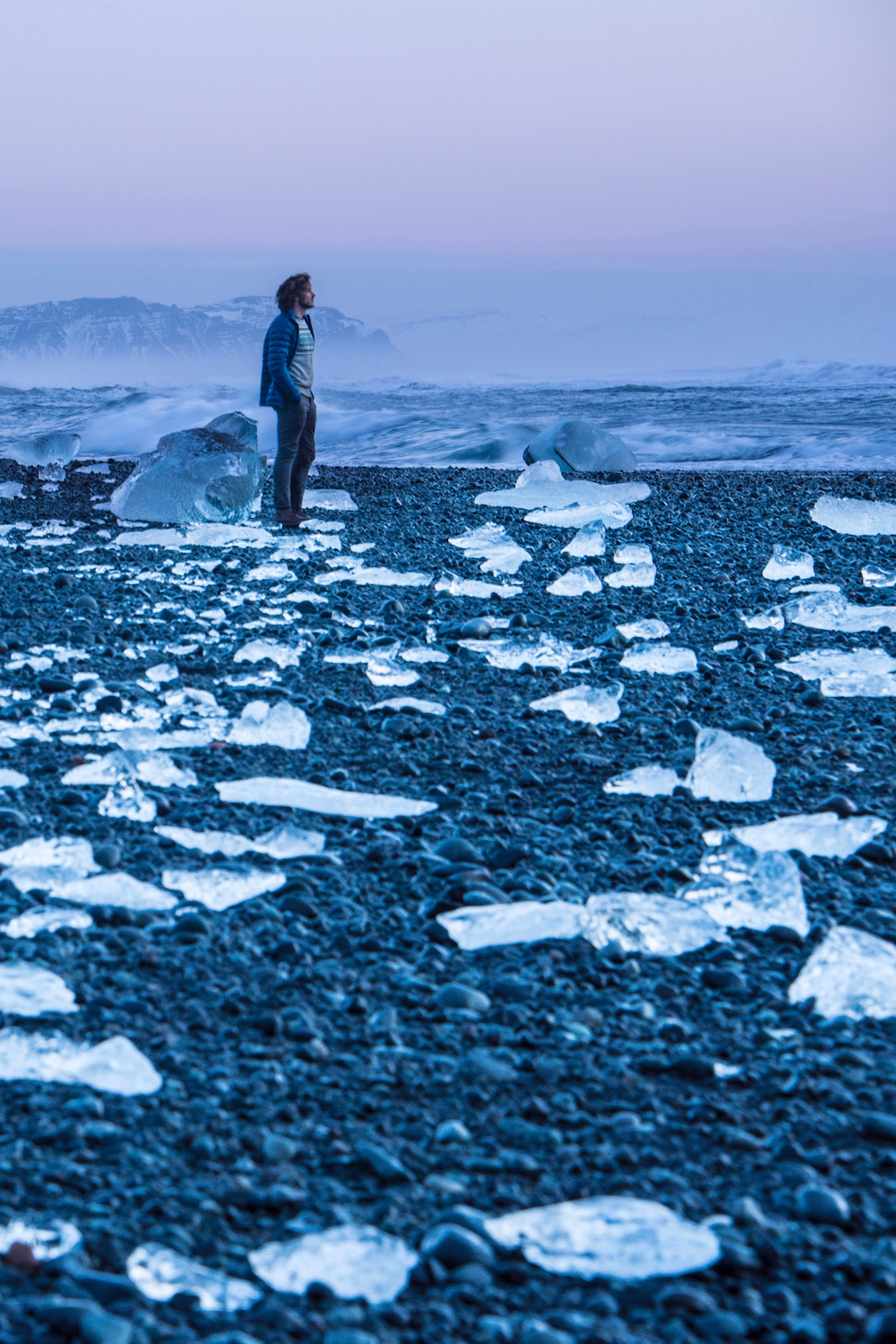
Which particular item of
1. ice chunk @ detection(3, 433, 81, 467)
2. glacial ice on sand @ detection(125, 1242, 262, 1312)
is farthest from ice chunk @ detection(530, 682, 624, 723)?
ice chunk @ detection(3, 433, 81, 467)

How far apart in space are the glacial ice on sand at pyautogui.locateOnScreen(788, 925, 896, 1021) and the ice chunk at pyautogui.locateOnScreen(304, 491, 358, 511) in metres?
6.22

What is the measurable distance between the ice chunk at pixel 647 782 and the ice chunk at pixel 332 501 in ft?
17.1

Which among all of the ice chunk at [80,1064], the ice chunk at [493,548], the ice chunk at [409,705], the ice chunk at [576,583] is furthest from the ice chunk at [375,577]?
the ice chunk at [80,1064]

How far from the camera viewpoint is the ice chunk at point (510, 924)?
85.4 inches

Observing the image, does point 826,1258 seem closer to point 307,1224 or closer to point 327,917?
point 307,1224

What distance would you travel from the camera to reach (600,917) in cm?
221

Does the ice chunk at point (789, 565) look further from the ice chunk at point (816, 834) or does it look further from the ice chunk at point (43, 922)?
the ice chunk at point (43, 922)

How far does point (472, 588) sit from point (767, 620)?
1426 millimetres

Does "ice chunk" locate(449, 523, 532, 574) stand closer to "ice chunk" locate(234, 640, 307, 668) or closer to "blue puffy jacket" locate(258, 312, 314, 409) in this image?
"blue puffy jacket" locate(258, 312, 314, 409)

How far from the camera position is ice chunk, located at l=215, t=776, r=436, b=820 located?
279cm

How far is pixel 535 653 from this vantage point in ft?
13.8

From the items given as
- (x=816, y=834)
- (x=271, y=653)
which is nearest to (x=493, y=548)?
(x=271, y=653)

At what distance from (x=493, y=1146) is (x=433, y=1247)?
A: 0.23 m

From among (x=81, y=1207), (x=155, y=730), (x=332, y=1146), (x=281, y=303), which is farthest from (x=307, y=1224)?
(x=281, y=303)
